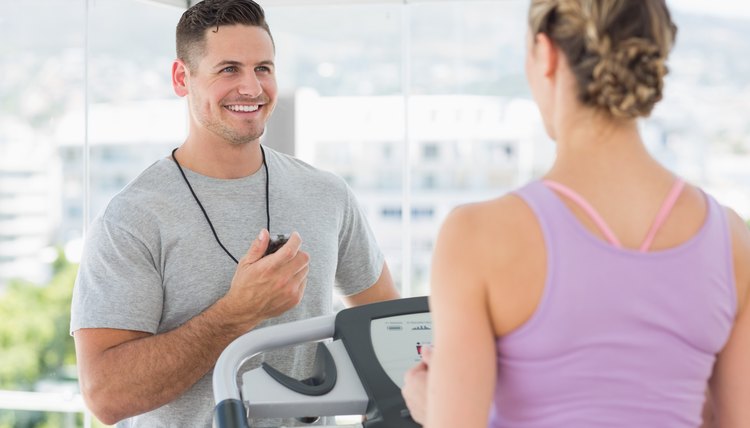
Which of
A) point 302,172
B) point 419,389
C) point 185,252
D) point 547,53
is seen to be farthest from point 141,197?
point 547,53

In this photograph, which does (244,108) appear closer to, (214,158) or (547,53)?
(214,158)

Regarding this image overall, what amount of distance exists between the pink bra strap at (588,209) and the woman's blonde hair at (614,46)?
0.10 meters

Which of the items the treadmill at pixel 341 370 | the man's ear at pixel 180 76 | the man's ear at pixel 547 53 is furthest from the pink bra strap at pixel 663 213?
the man's ear at pixel 180 76

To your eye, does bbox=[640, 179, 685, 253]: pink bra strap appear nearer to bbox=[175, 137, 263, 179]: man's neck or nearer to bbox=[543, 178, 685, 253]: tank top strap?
bbox=[543, 178, 685, 253]: tank top strap

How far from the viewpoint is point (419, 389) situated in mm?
1143

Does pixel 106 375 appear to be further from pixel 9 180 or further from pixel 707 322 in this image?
pixel 9 180

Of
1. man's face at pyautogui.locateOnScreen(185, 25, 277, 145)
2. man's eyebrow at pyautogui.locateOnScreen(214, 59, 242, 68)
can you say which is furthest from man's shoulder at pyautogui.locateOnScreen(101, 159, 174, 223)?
man's eyebrow at pyautogui.locateOnScreen(214, 59, 242, 68)

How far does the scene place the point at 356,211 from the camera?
2.18m

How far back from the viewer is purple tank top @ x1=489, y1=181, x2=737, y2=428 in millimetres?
961

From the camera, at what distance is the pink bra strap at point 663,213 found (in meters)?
0.99

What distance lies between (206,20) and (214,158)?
12.0 inches

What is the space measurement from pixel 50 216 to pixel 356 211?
352 centimetres

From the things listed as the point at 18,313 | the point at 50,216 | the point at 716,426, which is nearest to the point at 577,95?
the point at 716,426

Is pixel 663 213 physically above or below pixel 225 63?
below
